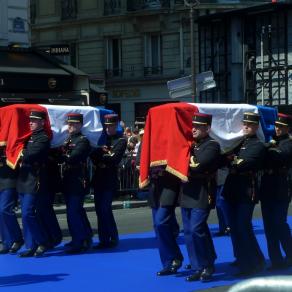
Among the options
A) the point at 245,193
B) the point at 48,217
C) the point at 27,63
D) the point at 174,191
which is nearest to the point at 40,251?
the point at 48,217

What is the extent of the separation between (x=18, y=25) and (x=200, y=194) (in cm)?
1635

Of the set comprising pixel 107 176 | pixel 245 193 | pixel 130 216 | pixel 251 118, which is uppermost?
pixel 251 118

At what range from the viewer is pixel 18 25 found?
23.2m

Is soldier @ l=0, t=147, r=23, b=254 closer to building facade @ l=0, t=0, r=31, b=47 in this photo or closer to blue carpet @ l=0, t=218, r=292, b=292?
blue carpet @ l=0, t=218, r=292, b=292

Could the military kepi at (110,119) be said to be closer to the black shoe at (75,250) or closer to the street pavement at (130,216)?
the black shoe at (75,250)

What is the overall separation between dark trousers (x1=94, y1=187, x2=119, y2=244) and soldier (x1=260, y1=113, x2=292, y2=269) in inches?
106

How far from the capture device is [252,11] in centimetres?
3095

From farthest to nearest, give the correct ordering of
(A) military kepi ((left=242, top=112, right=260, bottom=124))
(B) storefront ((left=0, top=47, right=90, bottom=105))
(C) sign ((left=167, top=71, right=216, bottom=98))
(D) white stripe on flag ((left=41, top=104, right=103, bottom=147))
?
(C) sign ((left=167, top=71, right=216, bottom=98))
(B) storefront ((left=0, top=47, right=90, bottom=105))
(D) white stripe on flag ((left=41, top=104, right=103, bottom=147))
(A) military kepi ((left=242, top=112, right=260, bottom=124))

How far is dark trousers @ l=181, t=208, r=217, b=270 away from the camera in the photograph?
816cm

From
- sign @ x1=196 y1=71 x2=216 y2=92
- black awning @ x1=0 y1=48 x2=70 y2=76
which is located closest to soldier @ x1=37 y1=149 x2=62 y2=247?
black awning @ x1=0 y1=48 x2=70 y2=76

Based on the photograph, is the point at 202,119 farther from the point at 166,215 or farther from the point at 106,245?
the point at 106,245

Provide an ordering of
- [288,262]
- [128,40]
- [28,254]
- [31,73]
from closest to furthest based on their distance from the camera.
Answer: [288,262] → [28,254] → [31,73] → [128,40]

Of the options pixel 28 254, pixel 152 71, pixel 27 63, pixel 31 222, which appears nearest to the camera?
pixel 31 222

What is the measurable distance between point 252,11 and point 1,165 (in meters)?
22.4
